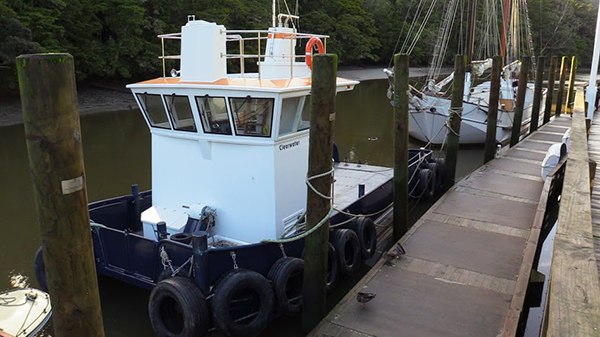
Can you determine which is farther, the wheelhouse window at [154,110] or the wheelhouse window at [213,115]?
the wheelhouse window at [154,110]

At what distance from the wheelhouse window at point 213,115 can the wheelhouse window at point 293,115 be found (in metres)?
0.84

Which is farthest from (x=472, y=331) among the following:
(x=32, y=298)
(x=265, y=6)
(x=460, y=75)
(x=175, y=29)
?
(x=265, y=6)

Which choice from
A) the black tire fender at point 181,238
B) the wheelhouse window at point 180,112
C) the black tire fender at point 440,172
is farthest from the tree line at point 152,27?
the black tire fender at point 181,238

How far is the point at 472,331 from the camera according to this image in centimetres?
559

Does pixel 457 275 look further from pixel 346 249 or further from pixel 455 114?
pixel 455 114

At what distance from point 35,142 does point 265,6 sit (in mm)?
41317

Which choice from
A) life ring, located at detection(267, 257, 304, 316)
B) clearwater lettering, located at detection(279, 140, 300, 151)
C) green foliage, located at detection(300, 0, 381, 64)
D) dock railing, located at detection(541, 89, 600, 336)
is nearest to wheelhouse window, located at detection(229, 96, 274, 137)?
clearwater lettering, located at detection(279, 140, 300, 151)

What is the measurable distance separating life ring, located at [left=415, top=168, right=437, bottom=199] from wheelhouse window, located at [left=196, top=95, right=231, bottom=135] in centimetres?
638

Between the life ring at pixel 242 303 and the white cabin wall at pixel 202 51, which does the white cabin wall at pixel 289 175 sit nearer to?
the life ring at pixel 242 303

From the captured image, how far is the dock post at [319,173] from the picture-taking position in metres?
5.45

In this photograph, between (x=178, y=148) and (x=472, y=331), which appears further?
(x=178, y=148)

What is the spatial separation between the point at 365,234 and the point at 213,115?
3.72 m

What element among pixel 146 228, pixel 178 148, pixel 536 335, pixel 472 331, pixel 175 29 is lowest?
pixel 536 335

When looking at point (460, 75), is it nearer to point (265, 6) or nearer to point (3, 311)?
point (3, 311)
